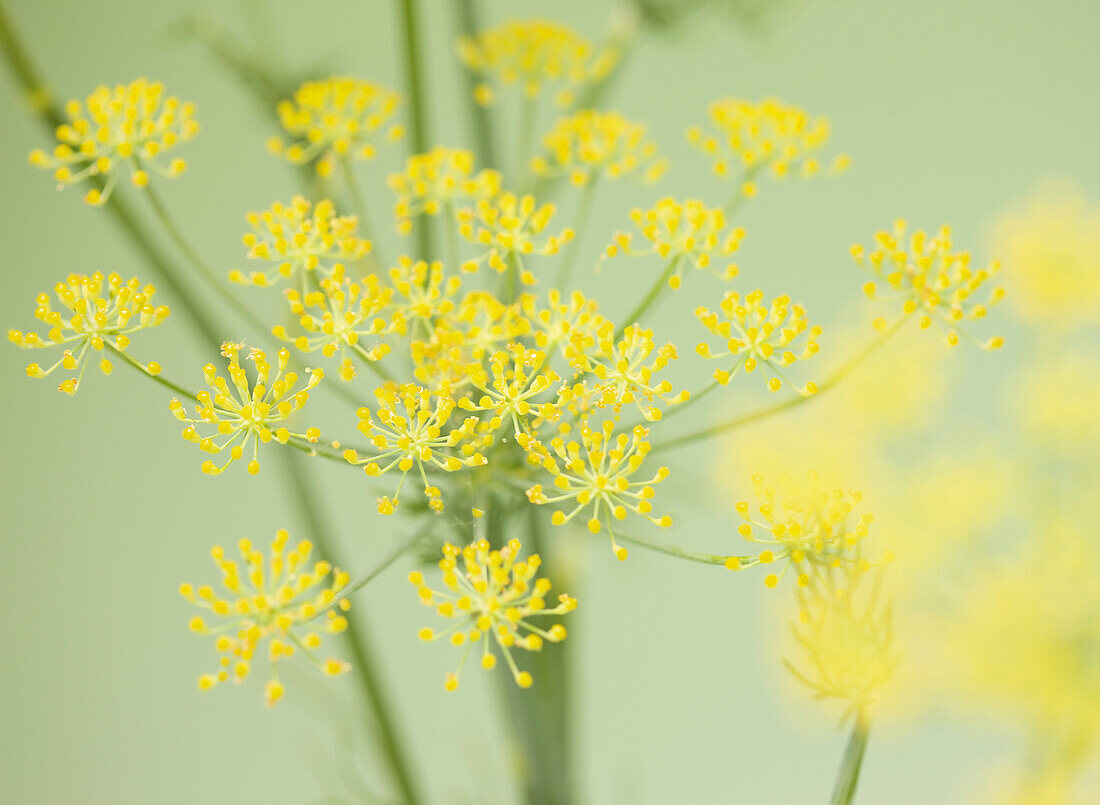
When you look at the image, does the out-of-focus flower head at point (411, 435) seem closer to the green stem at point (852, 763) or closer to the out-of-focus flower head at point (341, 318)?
the out-of-focus flower head at point (341, 318)

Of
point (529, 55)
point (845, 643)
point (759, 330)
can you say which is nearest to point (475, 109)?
point (529, 55)

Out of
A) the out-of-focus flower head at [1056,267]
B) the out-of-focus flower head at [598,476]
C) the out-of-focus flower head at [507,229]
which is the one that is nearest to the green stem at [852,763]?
the out-of-focus flower head at [598,476]

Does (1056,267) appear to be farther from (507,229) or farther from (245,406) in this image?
(245,406)

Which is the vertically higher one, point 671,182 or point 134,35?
point 134,35

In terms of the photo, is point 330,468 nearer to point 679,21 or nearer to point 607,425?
point 679,21

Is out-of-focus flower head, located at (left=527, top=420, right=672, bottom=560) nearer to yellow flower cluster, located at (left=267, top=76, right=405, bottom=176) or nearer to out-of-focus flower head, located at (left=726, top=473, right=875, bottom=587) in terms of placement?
out-of-focus flower head, located at (left=726, top=473, right=875, bottom=587)

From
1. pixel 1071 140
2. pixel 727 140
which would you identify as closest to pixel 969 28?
pixel 1071 140

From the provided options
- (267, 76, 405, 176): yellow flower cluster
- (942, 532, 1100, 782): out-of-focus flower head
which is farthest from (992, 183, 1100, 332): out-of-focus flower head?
(267, 76, 405, 176): yellow flower cluster

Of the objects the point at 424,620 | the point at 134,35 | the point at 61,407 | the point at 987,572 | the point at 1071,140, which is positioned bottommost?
the point at 987,572
